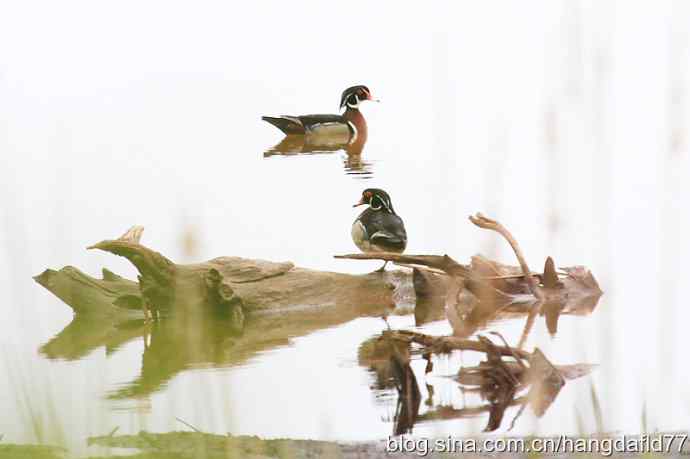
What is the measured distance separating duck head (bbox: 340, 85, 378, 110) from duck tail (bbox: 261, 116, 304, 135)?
1.64 ft

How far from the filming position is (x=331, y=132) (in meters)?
8.38

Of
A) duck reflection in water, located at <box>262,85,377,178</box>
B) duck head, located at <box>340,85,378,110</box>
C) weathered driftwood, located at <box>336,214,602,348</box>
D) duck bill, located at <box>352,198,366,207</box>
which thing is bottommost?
weathered driftwood, located at <box>336,214,602,348</box>

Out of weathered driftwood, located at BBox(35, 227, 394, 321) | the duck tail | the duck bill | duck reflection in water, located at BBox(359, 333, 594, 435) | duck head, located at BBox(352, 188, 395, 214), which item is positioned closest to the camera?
duck reflection in water, located at BBox(359, 333, 594, 435)

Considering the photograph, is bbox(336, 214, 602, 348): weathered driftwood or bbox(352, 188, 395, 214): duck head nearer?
bbox(336, 214, 602, 348): weathered driftwood

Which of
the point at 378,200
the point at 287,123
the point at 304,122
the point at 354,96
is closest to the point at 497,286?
the point at 378,200

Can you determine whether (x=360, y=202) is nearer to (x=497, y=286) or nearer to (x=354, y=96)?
(x=497, y=286)

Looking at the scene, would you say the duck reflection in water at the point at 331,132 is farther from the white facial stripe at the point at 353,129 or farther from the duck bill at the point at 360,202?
the duck bill at the point at 360,202

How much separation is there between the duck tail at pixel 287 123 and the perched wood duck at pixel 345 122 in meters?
0.02

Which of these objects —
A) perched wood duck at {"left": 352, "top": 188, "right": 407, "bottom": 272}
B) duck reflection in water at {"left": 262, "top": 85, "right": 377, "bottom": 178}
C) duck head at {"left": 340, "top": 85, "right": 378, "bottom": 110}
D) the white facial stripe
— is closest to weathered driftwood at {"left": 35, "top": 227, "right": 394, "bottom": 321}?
perched wood duck at {"left": 352, "top": 188, "right": 407, "bottom": 272}

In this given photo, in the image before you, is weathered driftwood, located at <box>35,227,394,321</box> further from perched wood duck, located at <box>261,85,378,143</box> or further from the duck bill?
perched wood duck, located at <box>261,85,378,143</box>

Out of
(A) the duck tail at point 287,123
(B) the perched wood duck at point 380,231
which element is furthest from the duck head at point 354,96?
(B) the perched wood duck at point 380,231

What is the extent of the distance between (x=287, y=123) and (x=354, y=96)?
81 cm

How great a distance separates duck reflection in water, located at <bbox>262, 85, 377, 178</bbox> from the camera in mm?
7656

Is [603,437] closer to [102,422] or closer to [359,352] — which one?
[102,422]
